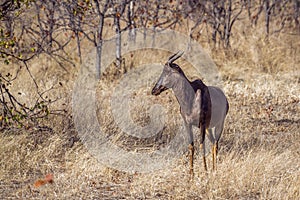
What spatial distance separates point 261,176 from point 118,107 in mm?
2785

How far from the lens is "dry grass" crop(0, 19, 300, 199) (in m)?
5.05

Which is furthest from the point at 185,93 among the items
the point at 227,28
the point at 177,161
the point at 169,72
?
the point at 227,28

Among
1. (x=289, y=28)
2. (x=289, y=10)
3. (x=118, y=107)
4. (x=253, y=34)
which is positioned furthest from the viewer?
(x=289, y=10)

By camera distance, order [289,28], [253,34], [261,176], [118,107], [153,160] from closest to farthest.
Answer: [261,176] → [153,160] → [118,107] → [253,34] → [289,28]

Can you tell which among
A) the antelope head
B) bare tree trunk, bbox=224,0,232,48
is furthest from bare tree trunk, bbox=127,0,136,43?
the antelope head

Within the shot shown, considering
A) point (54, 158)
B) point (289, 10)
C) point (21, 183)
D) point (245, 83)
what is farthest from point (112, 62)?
point (289, 10)

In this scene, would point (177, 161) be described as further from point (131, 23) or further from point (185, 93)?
point (131, 23)

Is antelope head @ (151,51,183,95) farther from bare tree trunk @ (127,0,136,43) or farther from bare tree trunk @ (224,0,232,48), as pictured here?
bare tree trunk @ (224,0,232,48)

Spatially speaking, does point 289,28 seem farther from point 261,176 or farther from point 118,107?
point 261,176

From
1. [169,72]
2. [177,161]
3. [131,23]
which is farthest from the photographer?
A: [131,23]

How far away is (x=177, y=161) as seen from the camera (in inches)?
235

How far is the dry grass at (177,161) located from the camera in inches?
199

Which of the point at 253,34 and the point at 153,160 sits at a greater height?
the point at 253,34

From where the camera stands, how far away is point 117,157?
19.8 ft
